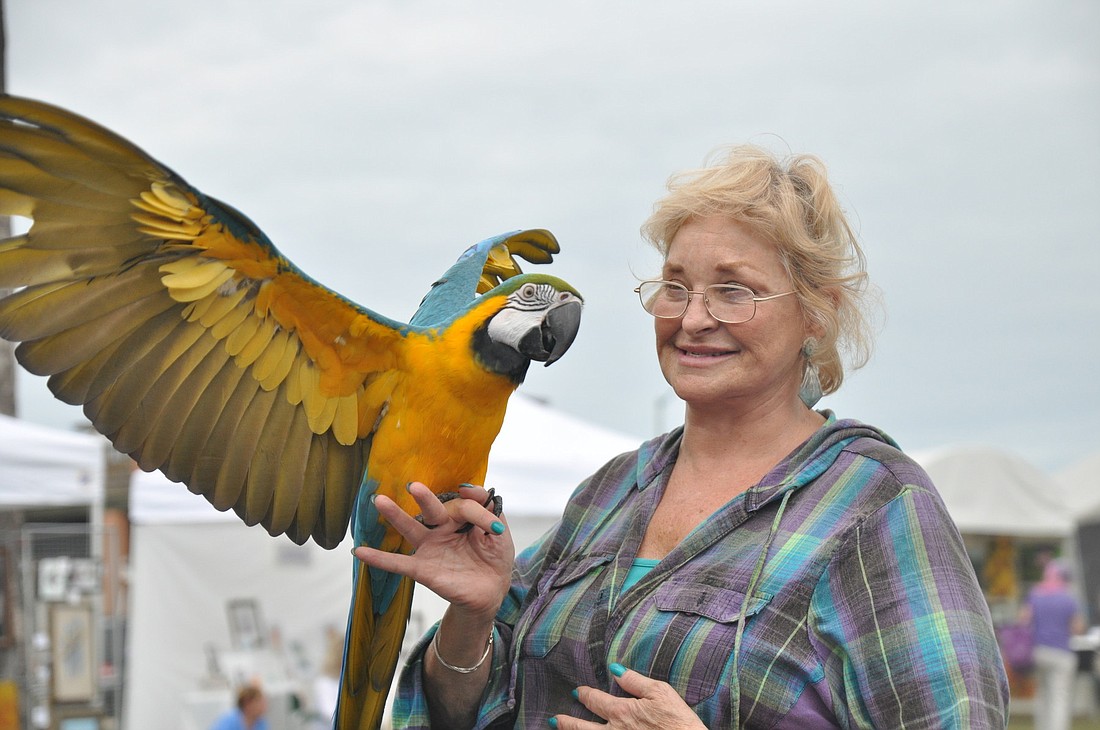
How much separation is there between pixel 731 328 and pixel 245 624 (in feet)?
14.7

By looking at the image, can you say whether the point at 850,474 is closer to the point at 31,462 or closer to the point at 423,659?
the point at 423,659

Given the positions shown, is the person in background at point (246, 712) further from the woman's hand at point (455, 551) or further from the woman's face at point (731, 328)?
the woman's face at point (731, 328)

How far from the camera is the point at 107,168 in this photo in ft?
4.36

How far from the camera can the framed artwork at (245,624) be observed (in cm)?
529

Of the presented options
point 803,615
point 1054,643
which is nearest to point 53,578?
point 803,615

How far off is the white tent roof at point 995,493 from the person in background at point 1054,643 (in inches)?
39.7

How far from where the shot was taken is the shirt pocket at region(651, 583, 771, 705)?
1.36 metres

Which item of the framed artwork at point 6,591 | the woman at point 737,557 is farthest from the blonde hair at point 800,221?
the framed artwork at point 6,591

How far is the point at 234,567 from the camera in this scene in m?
5.26

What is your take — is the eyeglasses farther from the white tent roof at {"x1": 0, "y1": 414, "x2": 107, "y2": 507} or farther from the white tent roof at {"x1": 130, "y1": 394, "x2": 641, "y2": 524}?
the white tent roof at {"x1": 0, "y1": 414, "x2": 107, "y2": 507}

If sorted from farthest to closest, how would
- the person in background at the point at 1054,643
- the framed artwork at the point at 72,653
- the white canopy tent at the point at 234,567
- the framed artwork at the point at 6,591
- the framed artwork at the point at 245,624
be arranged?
1. the person in background at the point at 1054,643
2. the framed artwork at the point at 72,653
3. the framed artwork at the point at 245,624
4. the framed artwork at the point at 6,591
5. the white canopy tent at the point at 234,567

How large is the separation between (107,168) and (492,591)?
2.59 ft

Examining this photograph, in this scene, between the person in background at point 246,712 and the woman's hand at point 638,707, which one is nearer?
the woman's hand at point 638,707

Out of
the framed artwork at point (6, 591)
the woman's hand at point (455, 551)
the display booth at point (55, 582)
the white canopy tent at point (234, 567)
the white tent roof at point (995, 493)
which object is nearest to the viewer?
the woman's hand at point (455, 551)
